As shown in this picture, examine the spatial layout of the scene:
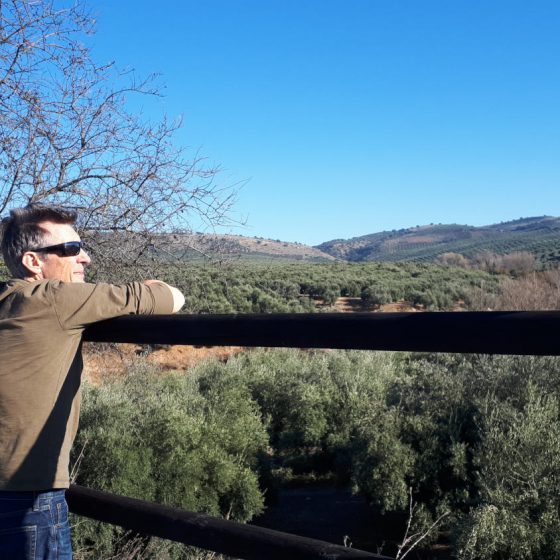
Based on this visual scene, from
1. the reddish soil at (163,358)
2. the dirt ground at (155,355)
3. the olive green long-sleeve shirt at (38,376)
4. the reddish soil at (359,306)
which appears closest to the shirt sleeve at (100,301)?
the olive green long-sleeve shirt at (38,376)

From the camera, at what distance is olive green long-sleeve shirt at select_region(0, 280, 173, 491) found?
1774mm

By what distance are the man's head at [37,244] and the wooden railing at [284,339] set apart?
23cm

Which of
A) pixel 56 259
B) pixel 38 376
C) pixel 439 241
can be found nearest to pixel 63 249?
pixel 56 259

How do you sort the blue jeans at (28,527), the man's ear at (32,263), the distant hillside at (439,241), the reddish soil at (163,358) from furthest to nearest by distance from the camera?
1. the distant hillside at (439,241)
2. the reddish soil at (163,358)
3. the man's ear at (32,263)
4. the blue jeans at (28,527)

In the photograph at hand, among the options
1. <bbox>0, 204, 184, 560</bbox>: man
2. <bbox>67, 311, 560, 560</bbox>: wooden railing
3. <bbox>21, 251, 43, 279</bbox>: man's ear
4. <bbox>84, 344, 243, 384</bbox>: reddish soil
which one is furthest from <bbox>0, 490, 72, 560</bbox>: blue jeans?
<bbox>84, 344, 243, 384</bbox>: reddish soil

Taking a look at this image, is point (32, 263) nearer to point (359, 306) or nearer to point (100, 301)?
point (100, 301)

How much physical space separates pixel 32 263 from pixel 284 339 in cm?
87

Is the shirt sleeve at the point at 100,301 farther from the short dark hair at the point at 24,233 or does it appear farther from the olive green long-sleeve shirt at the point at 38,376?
the short dark hair at the point at 24,233

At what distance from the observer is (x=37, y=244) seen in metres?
1.99

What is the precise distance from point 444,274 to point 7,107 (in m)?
41.9

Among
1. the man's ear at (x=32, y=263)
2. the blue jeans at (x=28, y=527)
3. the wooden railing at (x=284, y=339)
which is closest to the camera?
the wooden railing at (x=284, y=339)

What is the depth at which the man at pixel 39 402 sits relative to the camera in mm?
1771

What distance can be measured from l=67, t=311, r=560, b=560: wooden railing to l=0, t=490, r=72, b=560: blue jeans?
28cm

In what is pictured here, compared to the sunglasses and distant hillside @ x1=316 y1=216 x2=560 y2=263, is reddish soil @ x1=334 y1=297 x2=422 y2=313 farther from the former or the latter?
distant hillside @ x1=316 y1=216 x2=560 y2=263
